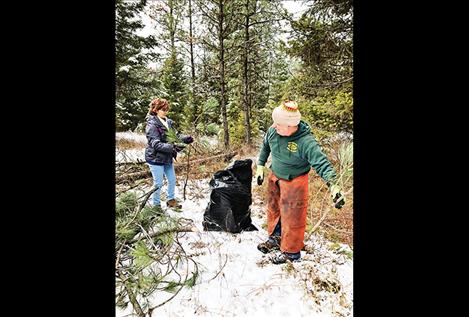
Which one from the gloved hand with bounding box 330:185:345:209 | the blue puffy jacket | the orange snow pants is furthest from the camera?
the blue puffy jacket

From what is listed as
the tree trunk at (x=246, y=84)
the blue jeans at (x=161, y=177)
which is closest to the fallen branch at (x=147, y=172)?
the blue jeans at (x=161, y=177)

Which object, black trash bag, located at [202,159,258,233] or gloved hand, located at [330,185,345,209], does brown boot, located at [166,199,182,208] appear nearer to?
black trash bag, located at [202,159,258,233]

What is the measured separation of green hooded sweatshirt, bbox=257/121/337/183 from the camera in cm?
149

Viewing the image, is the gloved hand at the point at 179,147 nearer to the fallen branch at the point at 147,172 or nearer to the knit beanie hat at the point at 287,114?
the fallen branch at the point at 147,172

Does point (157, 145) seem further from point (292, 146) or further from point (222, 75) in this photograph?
point (292, 146)

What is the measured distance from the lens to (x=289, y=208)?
1571 millimetres

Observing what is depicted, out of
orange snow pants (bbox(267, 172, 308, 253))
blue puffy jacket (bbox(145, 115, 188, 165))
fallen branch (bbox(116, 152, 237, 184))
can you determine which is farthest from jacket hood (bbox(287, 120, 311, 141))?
blue puffy jacket (bbox(145, 115, 188, 165))

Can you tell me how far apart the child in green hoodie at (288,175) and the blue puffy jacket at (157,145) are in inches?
17.7

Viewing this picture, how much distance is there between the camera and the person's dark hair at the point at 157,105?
5.45 ft

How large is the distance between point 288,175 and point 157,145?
0.65m
